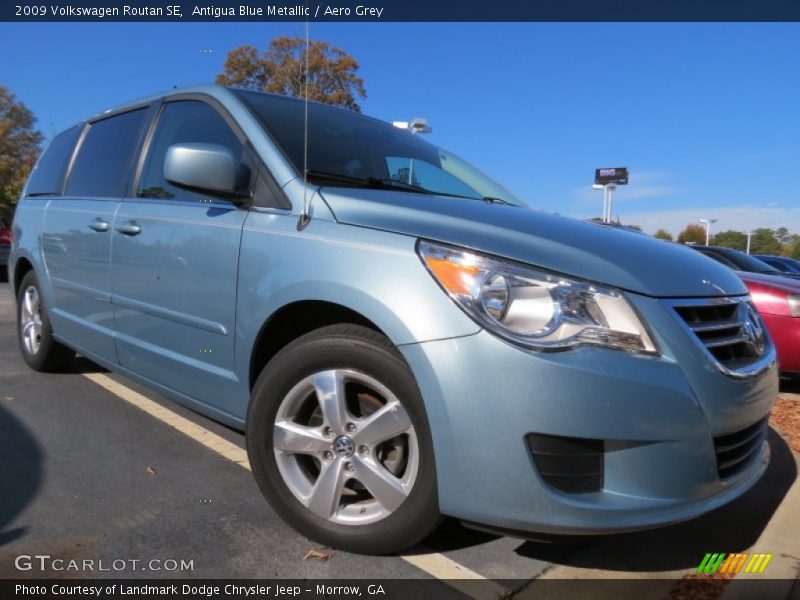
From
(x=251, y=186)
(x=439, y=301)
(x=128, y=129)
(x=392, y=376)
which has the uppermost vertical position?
(x=128, y=129)

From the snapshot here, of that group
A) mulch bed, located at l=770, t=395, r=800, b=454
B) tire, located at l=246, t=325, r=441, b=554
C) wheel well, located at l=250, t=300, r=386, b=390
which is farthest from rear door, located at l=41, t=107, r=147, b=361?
mulch bed, located at l=770, t=395, r=800, b=454

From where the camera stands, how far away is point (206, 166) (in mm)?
2396

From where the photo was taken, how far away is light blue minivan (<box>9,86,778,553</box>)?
1.72 meters

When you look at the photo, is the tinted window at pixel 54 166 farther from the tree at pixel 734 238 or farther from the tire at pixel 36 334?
the tree at pixel 734 238

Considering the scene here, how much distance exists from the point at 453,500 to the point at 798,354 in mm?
4105

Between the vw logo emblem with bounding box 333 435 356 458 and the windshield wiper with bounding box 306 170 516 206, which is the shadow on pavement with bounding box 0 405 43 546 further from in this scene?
the windshield wiper with bounding box 306 170 516 206

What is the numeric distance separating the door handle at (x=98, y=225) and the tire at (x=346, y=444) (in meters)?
1.64

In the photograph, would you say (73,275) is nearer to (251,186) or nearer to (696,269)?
(251,186)

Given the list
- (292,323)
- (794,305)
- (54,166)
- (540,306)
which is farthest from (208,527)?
(794,305)

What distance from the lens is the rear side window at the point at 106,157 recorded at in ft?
11.2

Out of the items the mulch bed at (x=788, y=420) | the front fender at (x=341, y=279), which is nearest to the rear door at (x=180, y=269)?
the front fender at (x=341, y=279)

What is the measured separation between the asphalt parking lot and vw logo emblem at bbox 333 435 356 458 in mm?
381

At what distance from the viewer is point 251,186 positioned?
2506mm

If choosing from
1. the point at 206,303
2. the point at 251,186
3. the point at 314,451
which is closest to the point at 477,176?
the point at 251,186
